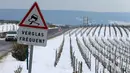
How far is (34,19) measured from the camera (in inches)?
354

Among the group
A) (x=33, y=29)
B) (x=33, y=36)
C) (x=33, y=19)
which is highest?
(x=33, y=19)

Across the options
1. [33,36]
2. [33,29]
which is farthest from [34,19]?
[33,36]

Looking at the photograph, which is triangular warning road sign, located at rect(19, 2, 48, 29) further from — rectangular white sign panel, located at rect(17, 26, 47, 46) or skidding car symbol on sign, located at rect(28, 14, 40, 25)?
rectangular white sign panel, located at rect(17, 26, 47, 46)

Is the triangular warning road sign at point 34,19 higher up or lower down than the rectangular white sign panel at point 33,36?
higher up

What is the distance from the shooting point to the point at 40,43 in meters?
9.01

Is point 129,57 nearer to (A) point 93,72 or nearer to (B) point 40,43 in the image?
(A) point 93,72

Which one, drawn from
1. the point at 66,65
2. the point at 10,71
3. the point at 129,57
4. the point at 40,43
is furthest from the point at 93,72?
the point at 40,43

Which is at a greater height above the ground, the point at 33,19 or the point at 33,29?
the point at 33,19

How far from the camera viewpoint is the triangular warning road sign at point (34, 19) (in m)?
8.90

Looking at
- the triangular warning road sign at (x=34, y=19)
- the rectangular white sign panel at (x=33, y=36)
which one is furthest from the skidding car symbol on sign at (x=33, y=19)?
the rectangular white sign panel at (x=33, y=36)

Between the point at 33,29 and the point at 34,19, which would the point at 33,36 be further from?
the point at 34,19

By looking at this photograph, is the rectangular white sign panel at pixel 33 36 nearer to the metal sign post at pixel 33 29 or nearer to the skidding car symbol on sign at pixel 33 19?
the metal sign post at pixel 33 29

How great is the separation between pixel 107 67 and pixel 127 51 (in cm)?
851

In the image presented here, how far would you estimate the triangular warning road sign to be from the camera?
8.90 m
